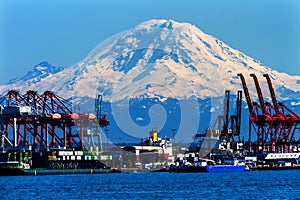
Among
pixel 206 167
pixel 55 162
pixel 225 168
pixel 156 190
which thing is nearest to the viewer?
pixel 156 190

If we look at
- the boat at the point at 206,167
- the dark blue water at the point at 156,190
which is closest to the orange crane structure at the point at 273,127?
the boat at the point at 206,167

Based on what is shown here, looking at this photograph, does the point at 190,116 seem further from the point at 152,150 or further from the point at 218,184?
the point at 218,184

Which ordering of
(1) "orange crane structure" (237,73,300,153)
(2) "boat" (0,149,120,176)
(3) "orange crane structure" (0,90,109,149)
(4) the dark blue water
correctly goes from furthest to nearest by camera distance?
(1) "orange crane structure" (237,73,300,153), (3) "orange crane structure" (0,90,109,149), (2) "boat" (0,149,120,176), (4) the dark blue water

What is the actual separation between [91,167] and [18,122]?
17688mm

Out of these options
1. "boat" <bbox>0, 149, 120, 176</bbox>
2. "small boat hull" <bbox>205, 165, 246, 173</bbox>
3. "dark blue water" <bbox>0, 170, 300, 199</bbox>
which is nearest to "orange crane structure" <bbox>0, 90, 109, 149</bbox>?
"boat" <bbox>0, 149, 120, 176</bbox>

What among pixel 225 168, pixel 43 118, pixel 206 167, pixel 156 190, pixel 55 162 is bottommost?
pixel 156 190

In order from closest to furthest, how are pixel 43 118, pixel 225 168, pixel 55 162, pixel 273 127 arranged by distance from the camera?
pixel 225 168 → pixel 55 162 → pixel 43 118 → pixel 273 127

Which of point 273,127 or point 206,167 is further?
point 273,127

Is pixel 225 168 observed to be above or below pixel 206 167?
below

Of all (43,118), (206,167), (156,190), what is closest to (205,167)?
(206,167)

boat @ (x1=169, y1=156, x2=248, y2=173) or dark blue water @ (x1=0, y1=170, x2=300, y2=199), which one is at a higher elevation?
boat @ (x1=169, y1=156, x2=248, y2=173)

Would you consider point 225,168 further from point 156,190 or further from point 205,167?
point 156,190

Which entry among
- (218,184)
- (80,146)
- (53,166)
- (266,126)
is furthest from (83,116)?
(218,184)

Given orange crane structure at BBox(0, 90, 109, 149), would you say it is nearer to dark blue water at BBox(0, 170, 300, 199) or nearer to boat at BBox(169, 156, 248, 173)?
boat at BBox(169, 156, 248, 173)
